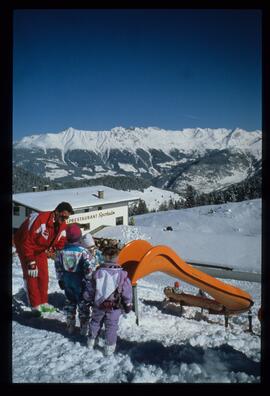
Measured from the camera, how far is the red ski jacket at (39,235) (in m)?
3.63

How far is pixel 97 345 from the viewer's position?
3.23 m

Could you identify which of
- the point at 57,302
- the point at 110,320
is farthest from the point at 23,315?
the point at 110,320

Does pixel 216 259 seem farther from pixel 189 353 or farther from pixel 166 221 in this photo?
pixel 189 353

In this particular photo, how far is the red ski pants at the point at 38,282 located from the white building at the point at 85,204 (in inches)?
15.6

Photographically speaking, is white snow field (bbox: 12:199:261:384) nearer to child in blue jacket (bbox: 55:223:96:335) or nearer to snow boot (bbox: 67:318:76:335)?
snow boot (bbox: 67:318:76:335)

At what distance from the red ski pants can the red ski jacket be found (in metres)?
0.10

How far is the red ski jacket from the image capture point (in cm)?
363

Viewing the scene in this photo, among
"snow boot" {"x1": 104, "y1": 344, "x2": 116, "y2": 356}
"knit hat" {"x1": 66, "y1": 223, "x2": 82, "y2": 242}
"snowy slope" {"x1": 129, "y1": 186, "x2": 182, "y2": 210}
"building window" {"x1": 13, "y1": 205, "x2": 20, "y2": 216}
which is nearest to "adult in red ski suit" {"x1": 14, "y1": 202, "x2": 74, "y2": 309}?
"building window" {"x1": 13, "y1": 205, "x2": 20, "y2": 216}

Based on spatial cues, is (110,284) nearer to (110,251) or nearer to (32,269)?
(110,251)

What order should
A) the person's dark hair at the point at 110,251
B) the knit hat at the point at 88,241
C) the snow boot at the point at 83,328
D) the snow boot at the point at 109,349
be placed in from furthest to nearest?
the knit hat at the point at 88,241 < the snow boot at the point at 83,328 < the person's dark hair at the point at 110,251 < the snow boot at the point at 109,349

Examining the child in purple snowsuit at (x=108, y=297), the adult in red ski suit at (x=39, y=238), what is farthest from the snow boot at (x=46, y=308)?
the child in purple snowsuit at (x=108, y=297)

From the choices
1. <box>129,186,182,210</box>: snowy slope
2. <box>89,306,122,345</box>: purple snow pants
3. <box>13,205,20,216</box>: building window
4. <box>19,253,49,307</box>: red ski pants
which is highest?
<box>129,186,182,210</box>: snowy slope

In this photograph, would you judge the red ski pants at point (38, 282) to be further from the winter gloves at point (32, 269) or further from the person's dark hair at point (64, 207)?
the person's dark hair at point (64, 207)

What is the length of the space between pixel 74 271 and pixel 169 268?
1.00 metres
